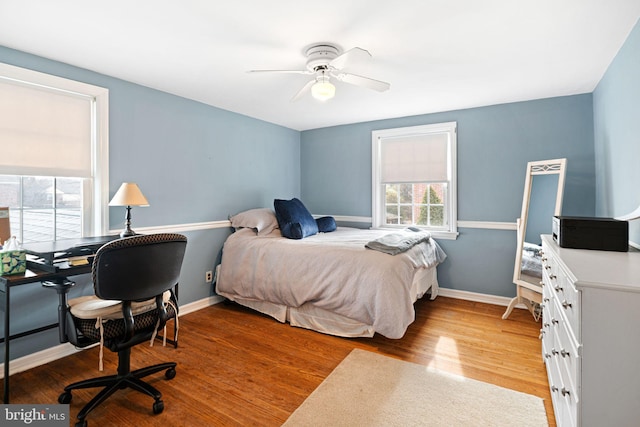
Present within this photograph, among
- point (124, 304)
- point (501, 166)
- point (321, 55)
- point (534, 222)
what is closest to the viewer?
point (124, 304)

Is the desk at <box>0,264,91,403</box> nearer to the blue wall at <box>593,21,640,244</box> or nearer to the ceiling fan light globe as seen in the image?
the ceiling fan light globe

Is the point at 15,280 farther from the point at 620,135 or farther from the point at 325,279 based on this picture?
the point at 620,135

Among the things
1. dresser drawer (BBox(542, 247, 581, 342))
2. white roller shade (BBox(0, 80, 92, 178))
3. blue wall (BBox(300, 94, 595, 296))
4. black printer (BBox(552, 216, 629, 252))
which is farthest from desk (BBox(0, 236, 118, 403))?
blue wall (BBox(300, 94, 595, 296))

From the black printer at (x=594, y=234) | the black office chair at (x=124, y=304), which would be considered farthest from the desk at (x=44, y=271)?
the black printer at (x=594, y=234)

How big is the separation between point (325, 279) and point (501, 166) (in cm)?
243

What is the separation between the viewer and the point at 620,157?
2.37 metres

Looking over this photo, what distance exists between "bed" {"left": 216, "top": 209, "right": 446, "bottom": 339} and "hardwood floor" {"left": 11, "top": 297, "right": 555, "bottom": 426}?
17cm

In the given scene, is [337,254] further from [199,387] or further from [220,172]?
[220,172]

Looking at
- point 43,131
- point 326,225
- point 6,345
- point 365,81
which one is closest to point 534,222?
point 326,225

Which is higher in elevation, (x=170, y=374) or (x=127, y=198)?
(x=127, y=198)

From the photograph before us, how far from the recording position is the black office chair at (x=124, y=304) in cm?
165

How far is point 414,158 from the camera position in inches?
164

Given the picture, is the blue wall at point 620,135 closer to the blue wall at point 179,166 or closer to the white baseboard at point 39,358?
the blue wall at point 179,166

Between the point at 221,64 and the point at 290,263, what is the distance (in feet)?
5.99
